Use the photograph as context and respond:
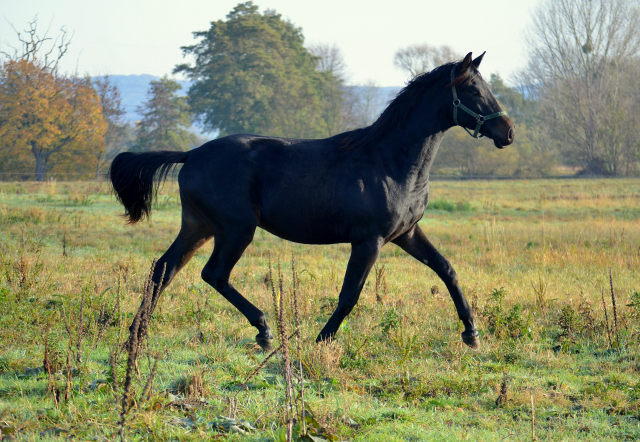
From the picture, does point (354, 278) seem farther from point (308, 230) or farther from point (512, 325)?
point (512, 325)

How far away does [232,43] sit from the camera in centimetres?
4684

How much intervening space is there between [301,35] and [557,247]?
152 feet

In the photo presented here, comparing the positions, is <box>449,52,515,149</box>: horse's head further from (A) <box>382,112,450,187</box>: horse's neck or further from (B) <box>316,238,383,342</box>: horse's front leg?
(B) <box>316,238,383,342</box>: horse's front leg

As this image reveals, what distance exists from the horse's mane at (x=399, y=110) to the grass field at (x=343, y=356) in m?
1.23

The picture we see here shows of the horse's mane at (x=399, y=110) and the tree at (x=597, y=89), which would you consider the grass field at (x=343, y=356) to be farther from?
the tree at (x=597, y=89)

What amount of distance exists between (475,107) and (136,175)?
3.24 meters

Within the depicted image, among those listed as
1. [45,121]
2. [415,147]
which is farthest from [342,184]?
[45,121]

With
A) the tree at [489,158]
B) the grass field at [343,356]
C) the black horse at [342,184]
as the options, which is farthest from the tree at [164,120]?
the black horse at [342,184]

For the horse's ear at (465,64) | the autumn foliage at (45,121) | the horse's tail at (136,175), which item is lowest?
the horse's tail at (136,175)

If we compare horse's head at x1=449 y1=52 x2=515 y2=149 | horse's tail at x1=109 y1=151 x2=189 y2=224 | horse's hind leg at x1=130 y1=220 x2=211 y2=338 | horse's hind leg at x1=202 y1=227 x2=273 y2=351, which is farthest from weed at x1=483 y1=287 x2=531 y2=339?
horse's tail at x1=109 y1=151 x2=189 y2=224

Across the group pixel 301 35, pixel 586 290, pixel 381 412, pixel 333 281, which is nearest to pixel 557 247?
pixel 586 290

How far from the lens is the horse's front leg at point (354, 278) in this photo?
476 cm

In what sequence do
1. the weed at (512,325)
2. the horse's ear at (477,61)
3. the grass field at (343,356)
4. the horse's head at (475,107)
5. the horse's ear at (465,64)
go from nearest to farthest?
1. the grass field at (343,356)
2. the horse's ear at (465,64)
3. the horse's head at (475,107)
4. the horse's ear at (477,61)
5. the weed at (512,325)

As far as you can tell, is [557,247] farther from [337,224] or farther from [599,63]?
[599,63]
